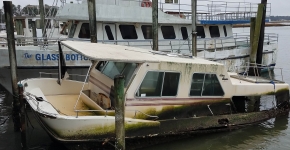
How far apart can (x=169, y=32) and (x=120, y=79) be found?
10.8 m

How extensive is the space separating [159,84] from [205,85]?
1577 mm

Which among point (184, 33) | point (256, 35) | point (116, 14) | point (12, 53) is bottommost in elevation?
point (12, 53)

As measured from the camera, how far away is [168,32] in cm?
1620

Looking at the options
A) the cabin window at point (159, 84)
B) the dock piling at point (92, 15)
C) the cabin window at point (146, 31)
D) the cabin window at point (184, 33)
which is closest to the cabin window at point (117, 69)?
the cabin window at point (159, 84)

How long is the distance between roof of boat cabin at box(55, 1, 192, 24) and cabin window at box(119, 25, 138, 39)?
1.79ft

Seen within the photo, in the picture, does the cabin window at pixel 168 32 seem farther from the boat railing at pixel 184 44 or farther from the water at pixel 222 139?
the water at pixel 222 139

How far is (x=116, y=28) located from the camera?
48.4 ft

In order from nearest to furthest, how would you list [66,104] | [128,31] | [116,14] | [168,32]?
[66,104]
[116,14]
[128,31]
[168,32]

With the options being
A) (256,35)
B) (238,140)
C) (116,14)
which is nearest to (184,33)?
(256,35)

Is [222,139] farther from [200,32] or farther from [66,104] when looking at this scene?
[200,32]

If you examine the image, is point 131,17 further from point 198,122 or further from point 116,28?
point 198,122

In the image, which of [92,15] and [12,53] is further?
[92,15]

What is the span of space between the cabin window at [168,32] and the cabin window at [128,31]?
1694mm

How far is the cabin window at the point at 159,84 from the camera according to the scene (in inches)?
291
